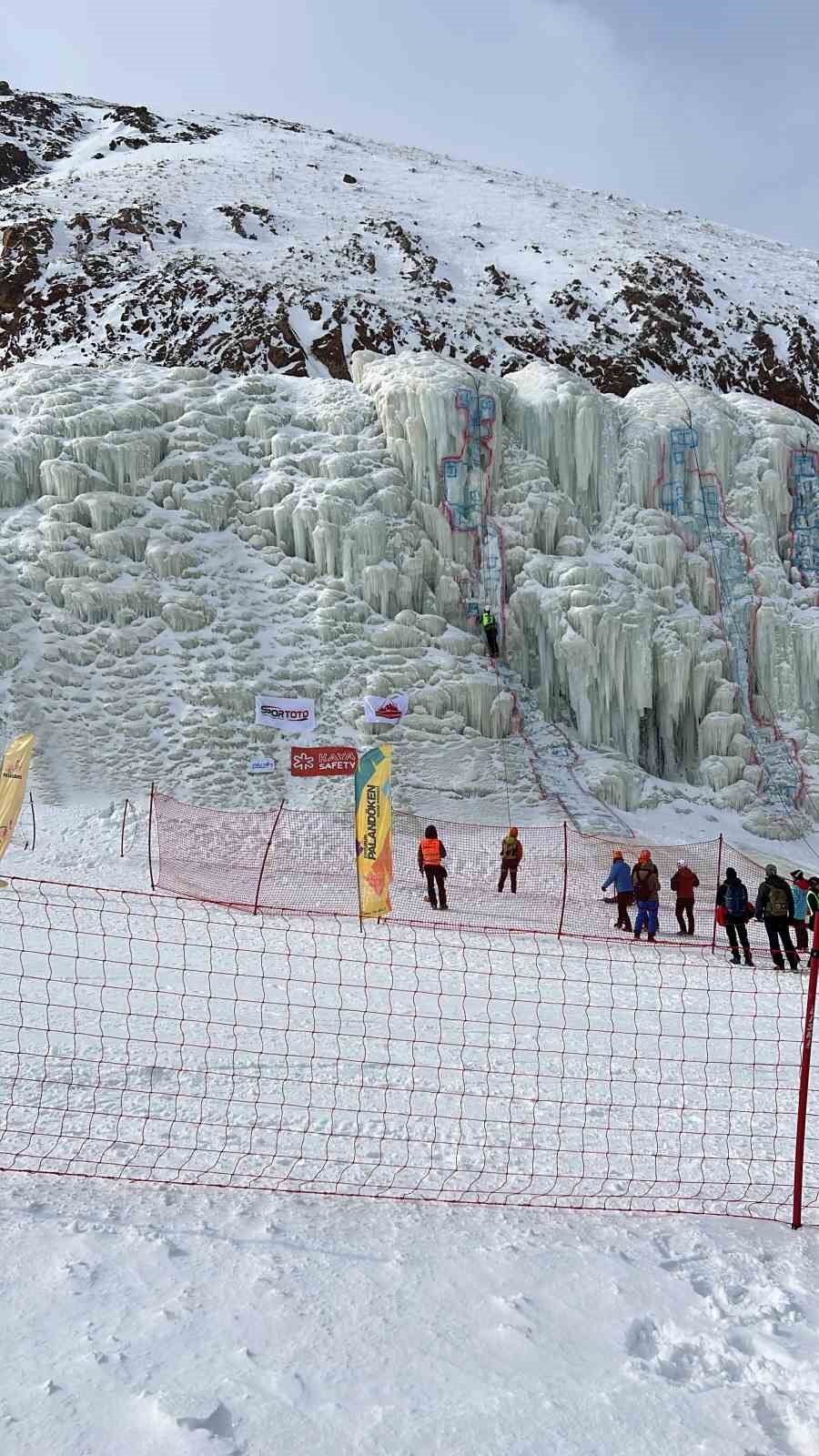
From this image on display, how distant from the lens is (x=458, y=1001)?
9.46 metres

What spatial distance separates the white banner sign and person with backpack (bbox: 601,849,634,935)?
7.11 m

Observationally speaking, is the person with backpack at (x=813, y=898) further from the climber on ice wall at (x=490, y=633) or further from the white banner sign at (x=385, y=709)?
the climber on ice wall at (x=490, y=633)

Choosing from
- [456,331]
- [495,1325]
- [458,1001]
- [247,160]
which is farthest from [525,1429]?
[247,160]

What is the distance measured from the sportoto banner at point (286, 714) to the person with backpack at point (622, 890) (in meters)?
7.92

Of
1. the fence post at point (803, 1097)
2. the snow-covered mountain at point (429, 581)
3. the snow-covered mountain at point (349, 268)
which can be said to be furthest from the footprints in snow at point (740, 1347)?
the snow-covered mountain at point (349, 268)

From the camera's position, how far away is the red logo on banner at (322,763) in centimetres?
1916

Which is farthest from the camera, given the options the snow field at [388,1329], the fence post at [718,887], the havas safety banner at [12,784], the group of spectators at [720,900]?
the havas safety banner at [12,784]

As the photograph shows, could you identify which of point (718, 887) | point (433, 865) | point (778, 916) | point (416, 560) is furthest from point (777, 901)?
point (416, 560)

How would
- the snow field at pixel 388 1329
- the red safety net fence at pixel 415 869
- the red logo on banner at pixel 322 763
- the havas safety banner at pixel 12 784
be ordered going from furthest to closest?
the red logo on banner at pixel 322 763 → the red safety net fence at pixel 415 869 → the havas safety banner at pixel 12 784 → the snow field at pixel 388 1329

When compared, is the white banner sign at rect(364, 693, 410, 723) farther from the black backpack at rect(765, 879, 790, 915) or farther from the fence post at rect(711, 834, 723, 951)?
the black backpack at rect(765, 879, 790, 915)

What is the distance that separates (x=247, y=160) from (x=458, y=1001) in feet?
221

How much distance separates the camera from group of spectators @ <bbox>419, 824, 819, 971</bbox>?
1200 cm

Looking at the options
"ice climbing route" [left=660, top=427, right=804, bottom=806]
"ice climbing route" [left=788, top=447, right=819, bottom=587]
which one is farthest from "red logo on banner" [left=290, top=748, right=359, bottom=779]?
"ice climbing route" [left=788, top=447, right=819, bottom=587]

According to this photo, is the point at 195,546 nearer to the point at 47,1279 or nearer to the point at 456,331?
the point at 47,1279
